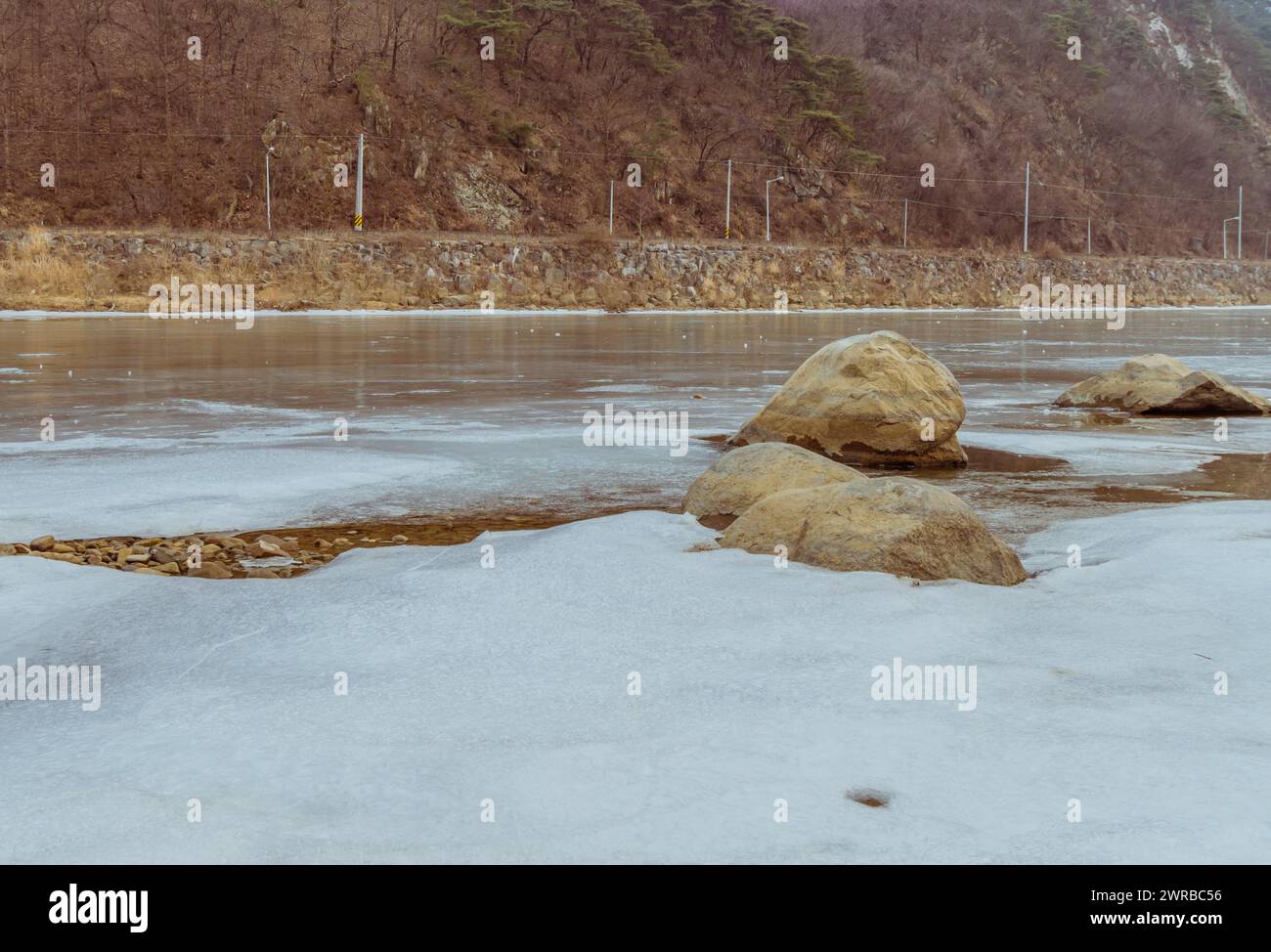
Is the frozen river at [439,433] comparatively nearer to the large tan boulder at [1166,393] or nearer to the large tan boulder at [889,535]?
the large tan boulder at [1166,393]

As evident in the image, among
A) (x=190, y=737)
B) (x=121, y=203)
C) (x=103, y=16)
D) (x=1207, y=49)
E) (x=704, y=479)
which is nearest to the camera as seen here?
(x=190, y=737)

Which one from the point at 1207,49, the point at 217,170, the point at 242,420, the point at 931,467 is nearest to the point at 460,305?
the point at 217,170

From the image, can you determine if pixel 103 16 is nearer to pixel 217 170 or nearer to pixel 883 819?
pixel 217 170

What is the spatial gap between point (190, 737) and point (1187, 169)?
113891 millimetres

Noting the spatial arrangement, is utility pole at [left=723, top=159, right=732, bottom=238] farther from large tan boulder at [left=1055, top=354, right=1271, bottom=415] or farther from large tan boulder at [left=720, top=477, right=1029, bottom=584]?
large tan boulder at [left=720, top=477, right=1029, bottom=584]

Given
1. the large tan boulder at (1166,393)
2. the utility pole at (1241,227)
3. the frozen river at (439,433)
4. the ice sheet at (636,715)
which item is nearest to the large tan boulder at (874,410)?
the frozen river at (439,433)

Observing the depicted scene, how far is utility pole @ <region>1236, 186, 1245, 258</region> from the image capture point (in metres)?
100

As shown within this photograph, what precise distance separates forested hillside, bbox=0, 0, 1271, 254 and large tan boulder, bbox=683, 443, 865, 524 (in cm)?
5403

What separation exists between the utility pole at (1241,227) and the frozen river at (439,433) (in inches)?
3364

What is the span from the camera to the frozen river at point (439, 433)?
752cm

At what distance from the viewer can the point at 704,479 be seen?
711 cm

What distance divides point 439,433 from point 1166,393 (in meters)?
6.72

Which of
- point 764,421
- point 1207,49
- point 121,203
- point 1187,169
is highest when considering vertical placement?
point 1207,49

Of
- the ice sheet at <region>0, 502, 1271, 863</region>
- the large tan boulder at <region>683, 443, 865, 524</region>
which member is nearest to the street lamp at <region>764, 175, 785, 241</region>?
the large tan boulder at <region>683, 443, 865, 524</region>
